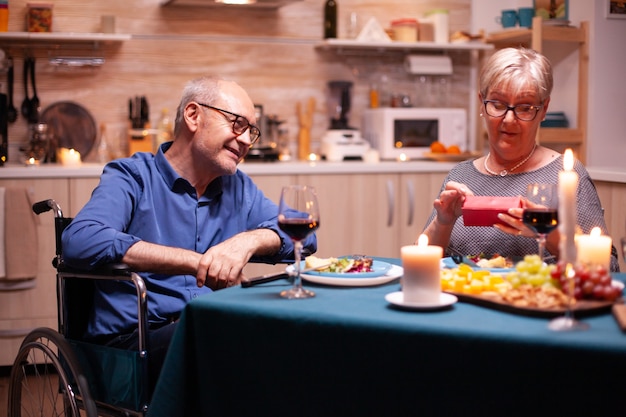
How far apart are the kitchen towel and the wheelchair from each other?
5.57 feet

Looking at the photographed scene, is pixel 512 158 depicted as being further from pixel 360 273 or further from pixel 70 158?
pixel 70 158

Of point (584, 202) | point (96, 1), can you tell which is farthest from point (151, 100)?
point (584, 202)

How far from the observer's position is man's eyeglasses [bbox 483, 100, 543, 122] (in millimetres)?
2406

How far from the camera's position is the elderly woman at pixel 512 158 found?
238 cm

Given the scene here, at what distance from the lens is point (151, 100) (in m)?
4.88

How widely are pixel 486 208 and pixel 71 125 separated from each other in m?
3.31

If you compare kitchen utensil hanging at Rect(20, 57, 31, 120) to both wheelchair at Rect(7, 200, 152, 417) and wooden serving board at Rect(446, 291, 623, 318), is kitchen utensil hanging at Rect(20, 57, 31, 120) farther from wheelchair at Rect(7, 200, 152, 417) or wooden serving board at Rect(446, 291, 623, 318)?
wooden serving board at Rect(446, 291, 623, 318)

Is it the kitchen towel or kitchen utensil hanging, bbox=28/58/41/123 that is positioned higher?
kitchen utensil hanging, bbox=28/58/41/123

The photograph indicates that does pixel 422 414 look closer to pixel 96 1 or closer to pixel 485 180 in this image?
pixel 485 180

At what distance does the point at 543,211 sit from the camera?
1619mm

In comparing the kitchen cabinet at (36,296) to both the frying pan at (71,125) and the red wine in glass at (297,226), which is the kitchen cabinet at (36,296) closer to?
the frying pan at (71,125)

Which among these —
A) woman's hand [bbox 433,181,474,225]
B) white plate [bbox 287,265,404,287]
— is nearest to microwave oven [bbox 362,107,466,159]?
woman's hand [bbox 433,181,474,225]

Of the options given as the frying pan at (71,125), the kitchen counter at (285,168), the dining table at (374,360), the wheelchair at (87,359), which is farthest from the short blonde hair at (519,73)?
the frying pan at (71,125)

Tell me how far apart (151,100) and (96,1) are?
62 centimetres
